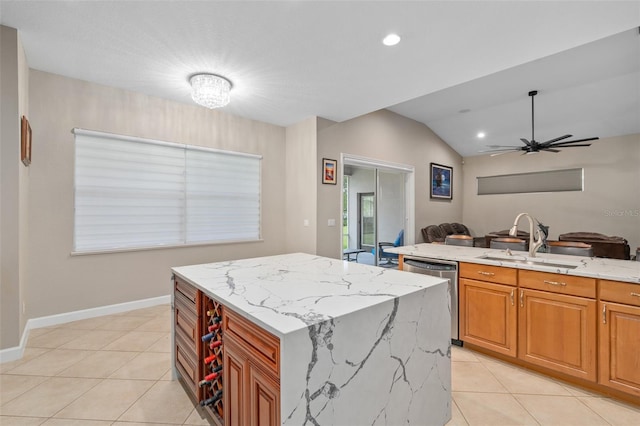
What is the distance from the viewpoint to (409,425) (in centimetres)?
139

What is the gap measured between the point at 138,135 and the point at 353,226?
364cm

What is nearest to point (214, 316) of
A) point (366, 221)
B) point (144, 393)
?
point (144, 393)

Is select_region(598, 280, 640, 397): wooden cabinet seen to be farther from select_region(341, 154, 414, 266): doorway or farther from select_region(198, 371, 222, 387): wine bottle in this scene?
select_region(341, 154, 414, 266): doorway

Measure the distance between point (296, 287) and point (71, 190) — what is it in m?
3.13

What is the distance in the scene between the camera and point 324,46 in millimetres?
2586

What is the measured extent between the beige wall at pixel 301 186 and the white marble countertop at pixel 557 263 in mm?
1760

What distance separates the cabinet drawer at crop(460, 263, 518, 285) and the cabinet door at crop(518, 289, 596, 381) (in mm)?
123

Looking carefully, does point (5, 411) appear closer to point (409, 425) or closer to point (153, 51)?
point (409, 425)

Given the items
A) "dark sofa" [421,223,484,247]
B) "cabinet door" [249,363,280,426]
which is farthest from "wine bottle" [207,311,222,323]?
"dark sofa" [421,223,484,247]

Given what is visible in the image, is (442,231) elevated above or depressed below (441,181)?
below

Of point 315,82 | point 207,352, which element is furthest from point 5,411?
point 315,82

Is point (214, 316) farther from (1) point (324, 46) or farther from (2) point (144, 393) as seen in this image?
(1) point (324, 46)

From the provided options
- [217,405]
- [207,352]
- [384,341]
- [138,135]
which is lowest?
[217,405]

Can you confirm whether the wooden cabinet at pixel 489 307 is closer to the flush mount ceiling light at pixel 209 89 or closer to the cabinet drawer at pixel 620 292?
the cabinet drawer at pixel 620 292
